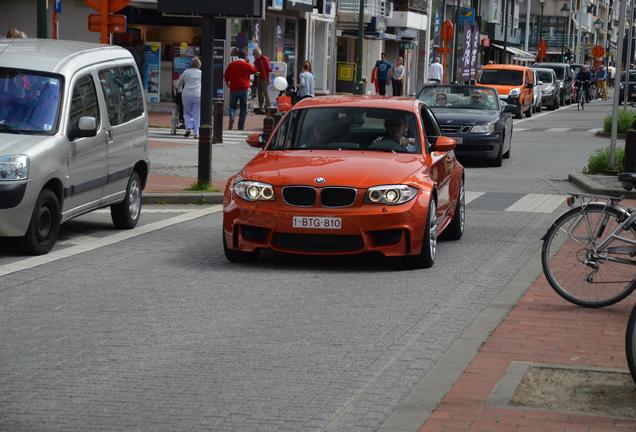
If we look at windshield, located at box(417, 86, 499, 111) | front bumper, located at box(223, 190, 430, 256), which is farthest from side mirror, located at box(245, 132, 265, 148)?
windshield, located at box(417, 86, 499, 111)

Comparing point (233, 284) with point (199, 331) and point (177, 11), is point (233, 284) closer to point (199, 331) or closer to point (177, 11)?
point (199, 331)

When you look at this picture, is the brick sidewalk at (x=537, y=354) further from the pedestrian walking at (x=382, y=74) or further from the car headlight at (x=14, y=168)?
the pedestrian walking at (x=382, y=74)

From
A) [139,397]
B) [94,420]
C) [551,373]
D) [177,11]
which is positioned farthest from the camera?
[177,11]

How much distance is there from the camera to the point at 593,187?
19.7 m

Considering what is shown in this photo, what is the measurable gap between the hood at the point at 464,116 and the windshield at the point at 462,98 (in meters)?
0.37

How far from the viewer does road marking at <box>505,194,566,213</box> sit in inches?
682

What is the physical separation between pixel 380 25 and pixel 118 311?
5590cm

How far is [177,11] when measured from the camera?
60.1 ft

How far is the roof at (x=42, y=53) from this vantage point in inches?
516

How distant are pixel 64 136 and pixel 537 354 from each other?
6.05 metres

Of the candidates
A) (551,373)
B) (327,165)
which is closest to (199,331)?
(551,373)

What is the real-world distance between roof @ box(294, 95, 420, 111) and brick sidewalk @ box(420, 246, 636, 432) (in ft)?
8.30

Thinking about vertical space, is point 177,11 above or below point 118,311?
above

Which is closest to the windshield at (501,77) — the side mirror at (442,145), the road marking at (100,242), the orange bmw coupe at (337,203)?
the road marking at (100,242)
